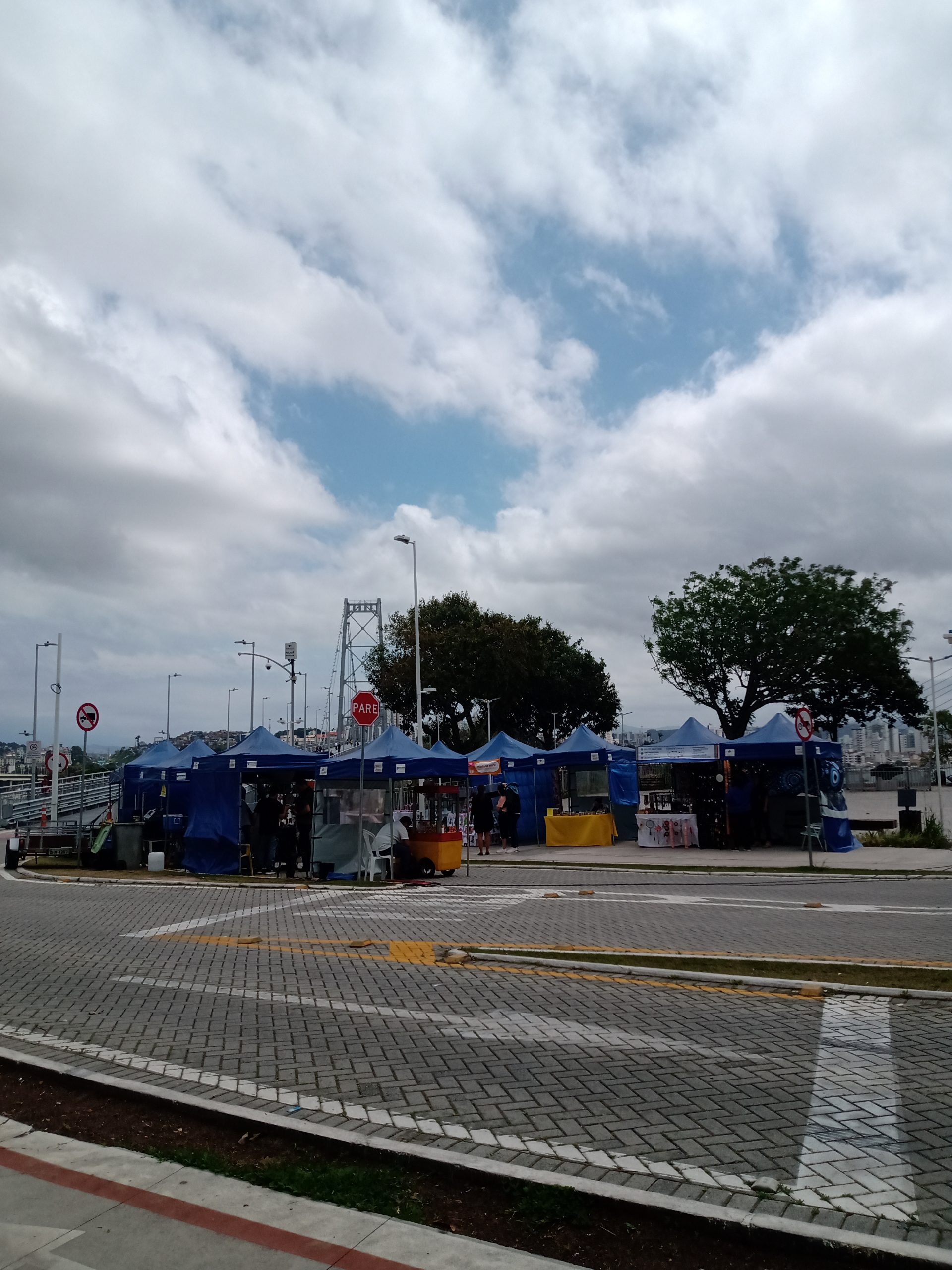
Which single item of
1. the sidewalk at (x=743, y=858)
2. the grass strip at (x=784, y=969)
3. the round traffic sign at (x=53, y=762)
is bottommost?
the sidewalk at (x=743, y=858)

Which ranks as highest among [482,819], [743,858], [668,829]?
[482,819]

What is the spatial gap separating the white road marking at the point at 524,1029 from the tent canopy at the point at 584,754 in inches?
785

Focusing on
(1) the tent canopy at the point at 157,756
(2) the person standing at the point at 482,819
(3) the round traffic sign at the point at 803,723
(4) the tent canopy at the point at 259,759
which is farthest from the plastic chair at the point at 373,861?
(1) the tent canopy at the point at 157,756

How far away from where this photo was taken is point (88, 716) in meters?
22.9

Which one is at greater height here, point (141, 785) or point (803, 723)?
A: point (803, 723)

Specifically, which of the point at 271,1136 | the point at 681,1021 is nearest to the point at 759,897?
the point at 681,1021

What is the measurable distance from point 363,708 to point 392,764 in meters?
1.59

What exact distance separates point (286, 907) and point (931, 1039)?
10588 mm

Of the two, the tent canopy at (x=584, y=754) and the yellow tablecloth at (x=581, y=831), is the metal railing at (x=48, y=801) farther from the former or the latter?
the yellow tablecloth at (x=581, y=831)

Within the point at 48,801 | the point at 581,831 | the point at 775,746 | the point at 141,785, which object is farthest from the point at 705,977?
the point at 48,801

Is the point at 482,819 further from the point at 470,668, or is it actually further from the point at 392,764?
the point at 470,668

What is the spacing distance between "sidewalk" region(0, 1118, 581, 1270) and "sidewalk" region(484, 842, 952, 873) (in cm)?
1744

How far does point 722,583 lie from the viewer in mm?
53344

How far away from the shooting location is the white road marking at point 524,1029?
6.57 metres
